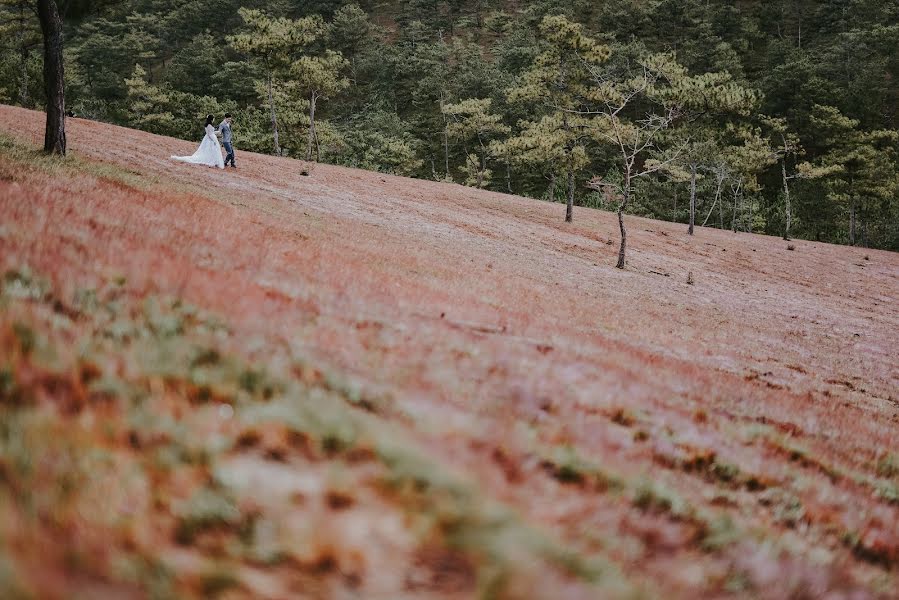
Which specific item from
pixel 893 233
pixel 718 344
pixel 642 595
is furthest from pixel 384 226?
pixel 893 233

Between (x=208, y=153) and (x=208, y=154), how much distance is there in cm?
5

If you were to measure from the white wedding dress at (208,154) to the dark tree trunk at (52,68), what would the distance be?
1127 cm

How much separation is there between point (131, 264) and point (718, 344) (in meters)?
13.3

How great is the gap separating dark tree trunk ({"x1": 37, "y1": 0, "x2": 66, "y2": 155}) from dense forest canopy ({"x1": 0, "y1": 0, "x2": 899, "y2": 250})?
22.1m

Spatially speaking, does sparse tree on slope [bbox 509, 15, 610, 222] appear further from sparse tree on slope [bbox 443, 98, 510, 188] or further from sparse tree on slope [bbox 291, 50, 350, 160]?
sparse tree on slope [bbox 291, 50, 350, 160]

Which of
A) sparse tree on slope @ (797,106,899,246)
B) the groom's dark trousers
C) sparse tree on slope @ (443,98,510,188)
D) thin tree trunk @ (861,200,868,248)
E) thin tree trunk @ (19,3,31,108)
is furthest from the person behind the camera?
thin tree trunk @ (861,200,868,248)

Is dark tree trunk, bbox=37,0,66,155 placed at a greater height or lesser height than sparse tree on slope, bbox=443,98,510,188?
lesser

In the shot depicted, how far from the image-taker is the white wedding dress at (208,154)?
2634cm

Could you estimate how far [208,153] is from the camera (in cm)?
2702

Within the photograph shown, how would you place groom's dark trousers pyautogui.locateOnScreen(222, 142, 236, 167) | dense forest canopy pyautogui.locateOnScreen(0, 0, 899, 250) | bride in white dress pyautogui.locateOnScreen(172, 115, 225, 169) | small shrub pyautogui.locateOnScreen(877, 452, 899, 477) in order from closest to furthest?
1. small shrub pyautogui.locateOnScreen(877, 452, 899, 477)
2. bride in white dress pyautogui.locateOnScreen(172, 115, 225, 169)
3. groom's dark trousers pyautogui.locateOnScreen(222, 142, 236, 167)
4. dense forest canopy pyautogui.locateOnScreen(0, 0, 899, 250)

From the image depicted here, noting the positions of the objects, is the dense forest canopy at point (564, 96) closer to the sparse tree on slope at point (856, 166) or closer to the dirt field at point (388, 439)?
the sparse tree on slope at point (856, 166)

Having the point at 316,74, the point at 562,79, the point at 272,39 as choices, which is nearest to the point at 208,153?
the point at 272,39

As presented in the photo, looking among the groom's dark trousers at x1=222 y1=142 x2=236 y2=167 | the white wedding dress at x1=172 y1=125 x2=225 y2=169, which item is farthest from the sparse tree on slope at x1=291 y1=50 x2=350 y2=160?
the white wedding dress at x1=172 y1=125 x2=225 y2=169

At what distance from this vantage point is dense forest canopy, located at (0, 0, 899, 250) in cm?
3941
